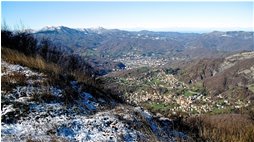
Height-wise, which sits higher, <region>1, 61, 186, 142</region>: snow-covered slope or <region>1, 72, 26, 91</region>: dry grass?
<region>1, 72, 26, 91</region>: dry grass

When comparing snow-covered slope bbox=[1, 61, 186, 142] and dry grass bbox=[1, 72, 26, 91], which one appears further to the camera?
dry grass bbox=[1, 72, 26, 91]

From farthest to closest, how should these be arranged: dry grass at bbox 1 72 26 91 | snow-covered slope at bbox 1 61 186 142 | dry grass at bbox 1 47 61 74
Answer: dry grass at bbox 1 47 61 74, dry grass at bbox 1 72 26 91, snow-covered slope at bbox 1 61 186 142

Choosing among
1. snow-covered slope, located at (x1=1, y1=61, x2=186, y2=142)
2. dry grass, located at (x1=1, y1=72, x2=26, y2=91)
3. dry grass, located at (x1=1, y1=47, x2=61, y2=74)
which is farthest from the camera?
dry grass, located at (x1=1, y1=47, x2=61, y2=74)

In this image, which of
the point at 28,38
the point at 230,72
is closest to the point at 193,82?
the point at 230,72

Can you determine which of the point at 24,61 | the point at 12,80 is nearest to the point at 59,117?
the point at 12,80

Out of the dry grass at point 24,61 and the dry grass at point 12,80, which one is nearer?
the dry grass at point 12,80

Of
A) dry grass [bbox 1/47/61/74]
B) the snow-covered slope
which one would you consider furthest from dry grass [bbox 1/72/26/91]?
dry grass [bbox 1/47/61/74]

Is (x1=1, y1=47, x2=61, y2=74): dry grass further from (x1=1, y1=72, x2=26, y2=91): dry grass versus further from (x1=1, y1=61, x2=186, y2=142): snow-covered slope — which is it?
(x1=1, y1=72, x2=26, y2=91): dry grass

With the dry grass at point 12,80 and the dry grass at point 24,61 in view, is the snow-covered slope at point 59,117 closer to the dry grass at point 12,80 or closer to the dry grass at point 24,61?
the dry grass at point 12,80

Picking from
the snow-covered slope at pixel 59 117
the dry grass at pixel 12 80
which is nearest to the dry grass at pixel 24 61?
the snow-covered slope at pixel 59 117
